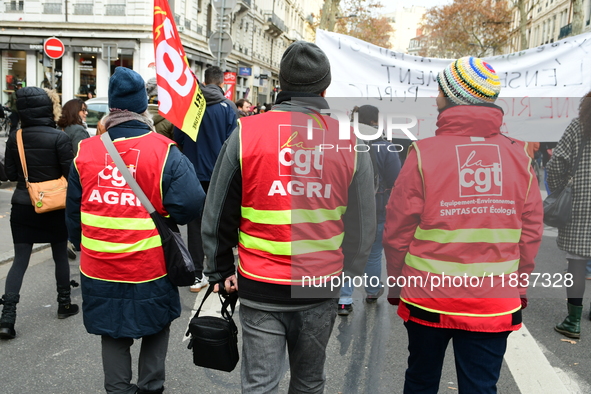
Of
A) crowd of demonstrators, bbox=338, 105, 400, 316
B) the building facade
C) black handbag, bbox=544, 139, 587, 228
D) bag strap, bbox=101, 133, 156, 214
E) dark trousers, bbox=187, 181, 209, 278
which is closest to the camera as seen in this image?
bag strap, bbox=101, 133, 156, 214

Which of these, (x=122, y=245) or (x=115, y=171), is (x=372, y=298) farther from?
(x=115, y=171)

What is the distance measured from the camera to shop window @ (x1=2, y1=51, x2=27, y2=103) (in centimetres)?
2862

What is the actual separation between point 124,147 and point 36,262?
4251mm

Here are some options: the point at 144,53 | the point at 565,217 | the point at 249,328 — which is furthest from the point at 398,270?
the point at 144,53

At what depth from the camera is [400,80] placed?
5.07m

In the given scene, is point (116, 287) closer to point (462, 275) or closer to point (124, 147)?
point (124, 147)

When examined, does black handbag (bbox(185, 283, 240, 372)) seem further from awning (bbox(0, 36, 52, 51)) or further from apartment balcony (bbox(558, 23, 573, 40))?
apartment balcony (bbox(558, 23, 573, 40))

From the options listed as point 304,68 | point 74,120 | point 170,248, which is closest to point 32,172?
point 74,120

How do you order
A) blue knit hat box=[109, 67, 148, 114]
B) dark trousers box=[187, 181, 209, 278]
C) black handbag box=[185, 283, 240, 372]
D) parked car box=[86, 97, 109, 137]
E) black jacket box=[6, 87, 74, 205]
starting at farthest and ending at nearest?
parked car box=[86, 97, 109, 137], dark trousers box=[187, 181, 209, 278], black jacket box=[6, 87, 74, 205], blue knit hat box=[109, 67, 148, 114], black handbag box=[185, 283, 240, 372]

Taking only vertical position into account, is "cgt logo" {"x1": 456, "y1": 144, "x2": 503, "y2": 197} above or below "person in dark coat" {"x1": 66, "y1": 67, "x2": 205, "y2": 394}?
above

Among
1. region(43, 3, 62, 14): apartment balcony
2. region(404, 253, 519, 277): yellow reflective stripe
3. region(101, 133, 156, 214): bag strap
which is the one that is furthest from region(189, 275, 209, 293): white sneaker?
region(43, 3, 62, 14): apartment balcony

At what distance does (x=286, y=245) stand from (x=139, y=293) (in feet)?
3.19

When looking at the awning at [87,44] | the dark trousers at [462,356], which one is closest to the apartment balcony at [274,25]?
the awning at [87,44]

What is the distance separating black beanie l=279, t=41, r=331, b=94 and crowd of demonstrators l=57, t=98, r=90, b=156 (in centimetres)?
372
